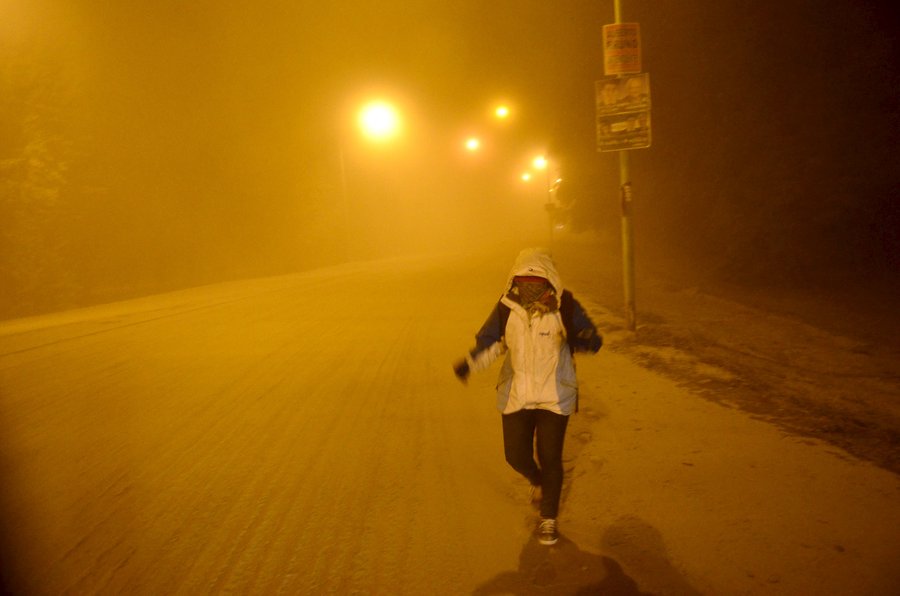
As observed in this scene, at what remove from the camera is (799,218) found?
16.3 m

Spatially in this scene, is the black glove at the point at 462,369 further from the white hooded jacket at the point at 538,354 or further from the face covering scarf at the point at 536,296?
the face covering scarf at the point at 536,296

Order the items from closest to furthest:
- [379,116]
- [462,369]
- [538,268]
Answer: [538,268] < [462,369] < [379,116]

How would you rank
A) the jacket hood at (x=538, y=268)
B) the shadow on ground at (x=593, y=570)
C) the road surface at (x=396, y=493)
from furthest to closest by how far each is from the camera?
the jacket hood at (x=538, y=268) < the road surface at (x=396, y=493) < the shadow on ground at (x=593, y=570)

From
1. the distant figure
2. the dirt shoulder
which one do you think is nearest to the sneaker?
the distant figure

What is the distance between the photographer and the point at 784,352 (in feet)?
27.9

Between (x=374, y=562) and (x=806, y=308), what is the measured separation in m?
12.5

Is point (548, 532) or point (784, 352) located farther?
point (784, 352)

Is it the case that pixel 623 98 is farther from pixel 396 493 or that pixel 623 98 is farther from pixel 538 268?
pixel 396 493

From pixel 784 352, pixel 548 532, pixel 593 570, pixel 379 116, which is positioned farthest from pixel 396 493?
pixel 379 116

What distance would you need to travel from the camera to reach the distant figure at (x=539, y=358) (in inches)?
144

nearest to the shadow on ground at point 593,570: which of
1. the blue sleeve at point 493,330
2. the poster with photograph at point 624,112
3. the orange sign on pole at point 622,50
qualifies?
the blue sleeve at point 493,330

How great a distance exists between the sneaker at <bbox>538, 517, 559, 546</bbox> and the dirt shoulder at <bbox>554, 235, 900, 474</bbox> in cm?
256

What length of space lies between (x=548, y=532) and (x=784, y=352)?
618 centimetres

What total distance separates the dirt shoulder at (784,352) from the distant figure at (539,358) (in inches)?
102
